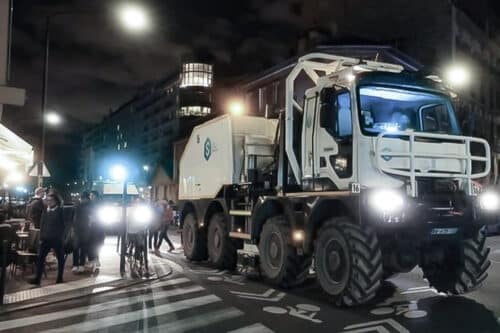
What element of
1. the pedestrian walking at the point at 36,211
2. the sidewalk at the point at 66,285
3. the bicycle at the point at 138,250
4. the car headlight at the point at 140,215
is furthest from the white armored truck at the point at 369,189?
the pedestrian walking at the point at 36,211

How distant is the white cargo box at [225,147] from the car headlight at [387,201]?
16.3 ft

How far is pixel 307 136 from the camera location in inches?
395

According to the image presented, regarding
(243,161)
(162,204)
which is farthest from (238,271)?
(162,204)

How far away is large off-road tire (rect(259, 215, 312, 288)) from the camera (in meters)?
10.2

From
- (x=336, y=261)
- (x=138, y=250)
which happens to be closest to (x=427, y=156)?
(x=336, y=261)

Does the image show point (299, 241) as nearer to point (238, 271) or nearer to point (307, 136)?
point (307, 136)

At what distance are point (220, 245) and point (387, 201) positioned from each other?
6.11 meters

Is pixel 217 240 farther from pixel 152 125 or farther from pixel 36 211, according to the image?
pixel 152 125

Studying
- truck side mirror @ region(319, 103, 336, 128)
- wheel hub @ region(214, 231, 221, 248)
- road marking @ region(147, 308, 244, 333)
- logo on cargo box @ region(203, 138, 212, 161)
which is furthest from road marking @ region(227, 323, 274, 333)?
logo on cargo box @ region(203, 138, 212, 161)

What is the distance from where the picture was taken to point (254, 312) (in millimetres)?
8250

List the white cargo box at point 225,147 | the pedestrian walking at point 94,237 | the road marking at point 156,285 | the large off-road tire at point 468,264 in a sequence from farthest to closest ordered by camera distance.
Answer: the white cargo box at point 225,147, the pedestrian walking at point 94,237, the road marking at point 156,285, the large off-road tire at point 468,264

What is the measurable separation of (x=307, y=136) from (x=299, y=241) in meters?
1.97

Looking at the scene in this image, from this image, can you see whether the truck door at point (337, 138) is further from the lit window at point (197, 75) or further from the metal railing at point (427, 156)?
the lit window at point (197, 75)

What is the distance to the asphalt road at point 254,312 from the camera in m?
7.33
